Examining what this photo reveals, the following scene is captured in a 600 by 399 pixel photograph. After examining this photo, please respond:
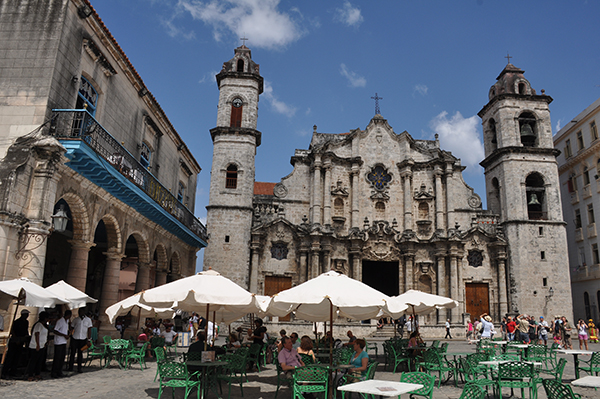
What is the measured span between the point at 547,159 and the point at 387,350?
2293 cm

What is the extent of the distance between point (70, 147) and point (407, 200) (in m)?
23.4

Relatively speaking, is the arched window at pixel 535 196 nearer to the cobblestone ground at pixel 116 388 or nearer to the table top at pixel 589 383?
the cobblestone ground at pixel 116 388

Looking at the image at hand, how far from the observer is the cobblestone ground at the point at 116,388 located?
8.88 meters

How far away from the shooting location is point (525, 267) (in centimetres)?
2891

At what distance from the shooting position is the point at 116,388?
9.77 m

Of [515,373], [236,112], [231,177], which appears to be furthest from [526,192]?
[515,373]

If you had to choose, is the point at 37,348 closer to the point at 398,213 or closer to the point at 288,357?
the point at 288,357

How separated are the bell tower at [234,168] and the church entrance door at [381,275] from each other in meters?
9.45

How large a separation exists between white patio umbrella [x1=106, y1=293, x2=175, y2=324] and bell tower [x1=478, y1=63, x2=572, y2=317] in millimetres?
22634

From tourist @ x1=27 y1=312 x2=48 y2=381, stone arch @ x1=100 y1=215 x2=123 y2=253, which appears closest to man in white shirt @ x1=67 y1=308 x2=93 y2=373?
tourist @ x1=27 y1=312 x2=48 y2=381

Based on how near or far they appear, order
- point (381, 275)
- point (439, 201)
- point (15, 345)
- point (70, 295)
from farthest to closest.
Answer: point (381, 275) < point (439, 201) < point (70, 295) < point (15, 345)

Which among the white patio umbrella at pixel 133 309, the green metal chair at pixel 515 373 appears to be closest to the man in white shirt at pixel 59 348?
the white patio umbrella at pixel 133 309

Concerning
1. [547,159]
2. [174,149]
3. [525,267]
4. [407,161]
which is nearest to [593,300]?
[525,267]

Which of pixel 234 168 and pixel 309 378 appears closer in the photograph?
pixel 309 378
